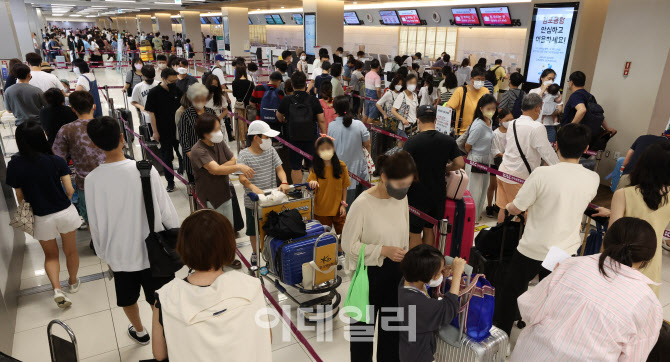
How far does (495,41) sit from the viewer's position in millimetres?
15727

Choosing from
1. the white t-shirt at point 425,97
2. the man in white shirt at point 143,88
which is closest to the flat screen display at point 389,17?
the white t-shirt at point 425,97

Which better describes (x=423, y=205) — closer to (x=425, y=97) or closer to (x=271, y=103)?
(x=271, y=103)

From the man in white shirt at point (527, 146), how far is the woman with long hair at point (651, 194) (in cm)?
146

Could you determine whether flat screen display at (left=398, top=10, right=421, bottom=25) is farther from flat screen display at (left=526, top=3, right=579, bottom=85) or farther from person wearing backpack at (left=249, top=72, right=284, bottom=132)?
person wearing backpack at (left=249, top=72, right=284, bottom=132)

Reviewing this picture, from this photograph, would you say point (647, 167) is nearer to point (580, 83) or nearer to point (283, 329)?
point (283, 329)

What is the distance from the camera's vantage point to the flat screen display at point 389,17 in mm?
18781

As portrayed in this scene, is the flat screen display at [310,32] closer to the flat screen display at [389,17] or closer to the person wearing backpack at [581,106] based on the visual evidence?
the flat screen display at [389,17]

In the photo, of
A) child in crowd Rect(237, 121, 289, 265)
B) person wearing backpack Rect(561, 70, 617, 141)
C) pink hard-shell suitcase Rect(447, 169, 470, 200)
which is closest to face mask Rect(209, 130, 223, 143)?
child in crowd Rect(237, 121, 289, 265)

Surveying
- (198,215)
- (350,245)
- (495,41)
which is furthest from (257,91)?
(495,41)

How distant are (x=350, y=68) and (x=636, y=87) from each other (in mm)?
6677

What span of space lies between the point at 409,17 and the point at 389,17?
143cm

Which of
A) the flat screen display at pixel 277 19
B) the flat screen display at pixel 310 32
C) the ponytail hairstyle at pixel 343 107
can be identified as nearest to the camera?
the ponytail hairstyle at pixel 343 107

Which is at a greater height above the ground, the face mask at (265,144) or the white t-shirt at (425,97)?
the face mask at (265,144)

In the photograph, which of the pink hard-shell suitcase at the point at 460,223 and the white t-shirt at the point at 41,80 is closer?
the pink hard-shell suitcase at the point at 460,223
